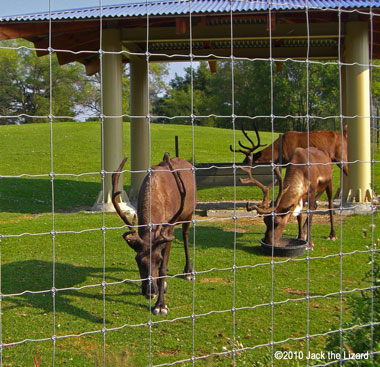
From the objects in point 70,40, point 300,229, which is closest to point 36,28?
point 70,40

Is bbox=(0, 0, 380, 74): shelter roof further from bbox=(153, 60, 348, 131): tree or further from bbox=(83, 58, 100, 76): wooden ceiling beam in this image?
bbox=(153, 60, 348, 131): tree

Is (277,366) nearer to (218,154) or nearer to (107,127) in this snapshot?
(107,127)

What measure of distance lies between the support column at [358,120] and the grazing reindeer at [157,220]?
515 centimetres

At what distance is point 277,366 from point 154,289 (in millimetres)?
1384

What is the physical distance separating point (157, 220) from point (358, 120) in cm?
636

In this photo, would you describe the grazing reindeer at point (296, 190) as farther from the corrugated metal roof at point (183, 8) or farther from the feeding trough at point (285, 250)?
the corrugated metal roof at point (183, 8)

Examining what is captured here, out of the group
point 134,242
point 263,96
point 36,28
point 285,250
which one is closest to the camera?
point 134,242

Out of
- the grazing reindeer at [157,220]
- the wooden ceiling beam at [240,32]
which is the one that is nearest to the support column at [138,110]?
the wooden ceiling beam at [240,32]

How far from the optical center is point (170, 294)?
6.03 m

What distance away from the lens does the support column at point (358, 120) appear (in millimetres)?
10789

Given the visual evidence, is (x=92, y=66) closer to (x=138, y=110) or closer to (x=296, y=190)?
(x=138, y=110)

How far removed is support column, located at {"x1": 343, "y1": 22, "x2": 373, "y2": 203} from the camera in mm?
10789

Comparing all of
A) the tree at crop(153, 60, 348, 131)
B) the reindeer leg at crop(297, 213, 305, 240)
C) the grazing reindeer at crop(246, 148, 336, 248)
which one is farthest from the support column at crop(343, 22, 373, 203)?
the tree at crop(153, 60, 348, 131)

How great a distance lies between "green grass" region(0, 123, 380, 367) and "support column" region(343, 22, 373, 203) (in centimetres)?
81
